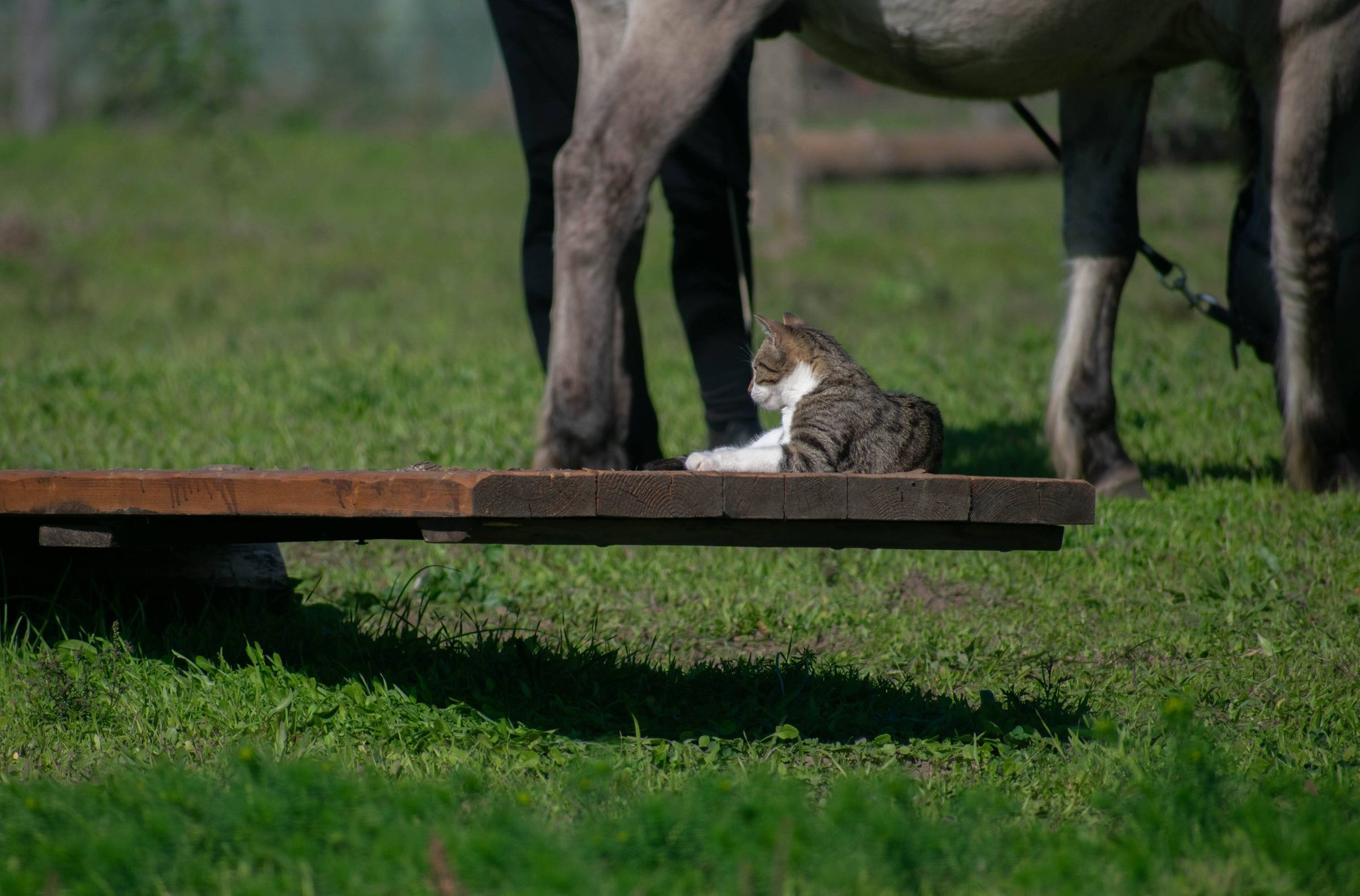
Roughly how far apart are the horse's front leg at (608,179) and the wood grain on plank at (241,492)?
40.1 inches

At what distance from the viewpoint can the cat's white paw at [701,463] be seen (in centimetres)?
310

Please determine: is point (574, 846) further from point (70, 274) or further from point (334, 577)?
point (70, 274)

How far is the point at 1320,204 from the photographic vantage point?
4.42m

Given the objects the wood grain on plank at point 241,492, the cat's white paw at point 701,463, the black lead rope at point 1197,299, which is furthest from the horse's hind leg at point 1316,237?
the wood grain on plank at point 241,492

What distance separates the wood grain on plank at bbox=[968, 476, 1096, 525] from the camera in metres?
2.58

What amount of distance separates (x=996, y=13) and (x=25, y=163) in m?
18.9

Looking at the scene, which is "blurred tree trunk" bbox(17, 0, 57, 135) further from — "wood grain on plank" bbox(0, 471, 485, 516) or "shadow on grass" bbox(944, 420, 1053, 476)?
"wood grain on plank" bbox(0, 471, 485, 516)

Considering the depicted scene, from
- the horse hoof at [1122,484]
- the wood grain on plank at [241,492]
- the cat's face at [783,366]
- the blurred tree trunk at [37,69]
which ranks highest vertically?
the blurred tree trunk at [37,69]

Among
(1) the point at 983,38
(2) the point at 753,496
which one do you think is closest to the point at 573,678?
Result: (2) the point at 753,496

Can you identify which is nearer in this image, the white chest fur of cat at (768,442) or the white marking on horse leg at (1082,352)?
the white chest fur of cat at (768,442)

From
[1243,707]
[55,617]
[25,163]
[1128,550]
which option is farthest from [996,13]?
[25,163]

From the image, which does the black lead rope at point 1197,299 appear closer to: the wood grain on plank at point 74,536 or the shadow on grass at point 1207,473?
the shadow on grass at point 1207,473

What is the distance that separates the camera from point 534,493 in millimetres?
2531

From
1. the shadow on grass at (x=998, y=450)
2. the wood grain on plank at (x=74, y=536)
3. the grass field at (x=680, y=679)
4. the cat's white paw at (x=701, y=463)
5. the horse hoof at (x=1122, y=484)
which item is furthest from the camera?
the shadow on grass at (x=998, y=450)
